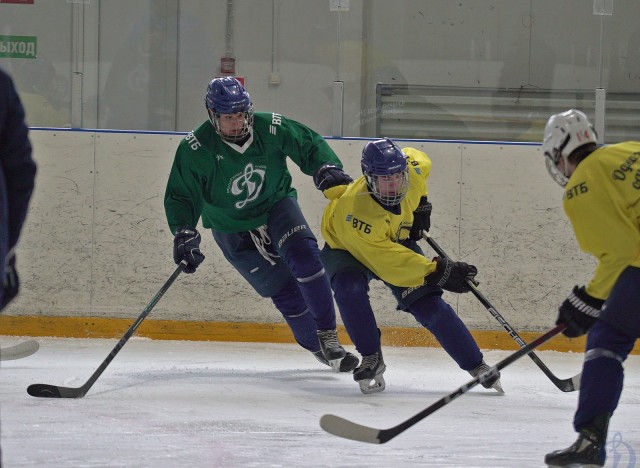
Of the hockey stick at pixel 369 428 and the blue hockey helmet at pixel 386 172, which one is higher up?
the blue hockey helmet at pixel 386 172

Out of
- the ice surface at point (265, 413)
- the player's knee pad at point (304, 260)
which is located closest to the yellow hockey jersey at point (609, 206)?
the ice surface at point (265, 413)

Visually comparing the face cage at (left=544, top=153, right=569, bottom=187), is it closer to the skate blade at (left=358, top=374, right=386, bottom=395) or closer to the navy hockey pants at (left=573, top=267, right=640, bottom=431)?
the navy hockey pants at (left=573, top=267, right=640, bottom=431)

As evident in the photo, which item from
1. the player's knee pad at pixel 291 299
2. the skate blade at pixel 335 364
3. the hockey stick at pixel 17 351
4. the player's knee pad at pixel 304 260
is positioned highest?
the player's knee pad at pixel 304 260

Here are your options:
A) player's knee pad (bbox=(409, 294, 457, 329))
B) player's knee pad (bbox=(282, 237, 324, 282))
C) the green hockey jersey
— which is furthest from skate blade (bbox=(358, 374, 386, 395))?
the green hockey jersey

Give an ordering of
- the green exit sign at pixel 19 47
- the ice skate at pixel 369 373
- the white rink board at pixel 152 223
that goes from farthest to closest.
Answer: the green exit sign at pixel 19 47, the white rink board at pixel 152 223, the ice skate at pixel 369 373

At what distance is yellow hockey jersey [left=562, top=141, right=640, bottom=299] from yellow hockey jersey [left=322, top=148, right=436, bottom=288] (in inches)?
54.3

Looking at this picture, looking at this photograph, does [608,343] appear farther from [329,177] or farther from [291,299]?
[291,299]

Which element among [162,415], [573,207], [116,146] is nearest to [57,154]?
[116,146]

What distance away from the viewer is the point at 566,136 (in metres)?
2.71

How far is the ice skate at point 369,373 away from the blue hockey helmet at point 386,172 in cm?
61

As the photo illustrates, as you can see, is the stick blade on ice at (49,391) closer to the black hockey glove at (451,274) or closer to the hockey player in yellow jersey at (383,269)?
the hockey player in yellow jersey at (383,269)

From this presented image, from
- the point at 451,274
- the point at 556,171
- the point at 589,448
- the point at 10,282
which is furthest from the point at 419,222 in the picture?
the point at 10,282

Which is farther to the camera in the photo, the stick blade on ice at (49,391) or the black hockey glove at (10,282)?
the stick blade on ice at (49,391)

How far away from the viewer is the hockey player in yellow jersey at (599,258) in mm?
2529
